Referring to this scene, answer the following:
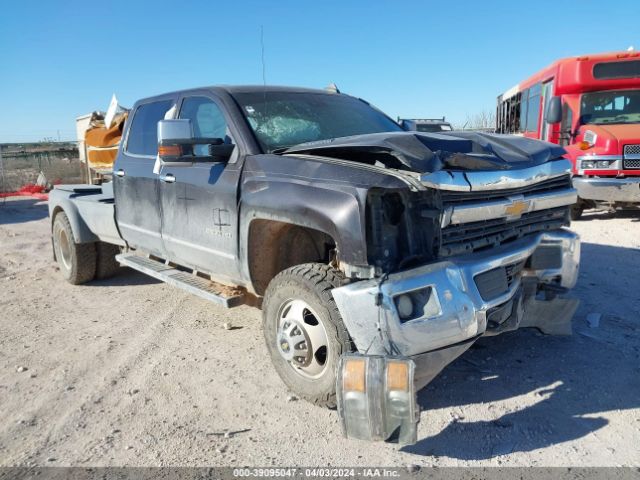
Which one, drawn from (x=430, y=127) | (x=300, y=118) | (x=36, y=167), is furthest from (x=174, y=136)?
(x=36, y=167)

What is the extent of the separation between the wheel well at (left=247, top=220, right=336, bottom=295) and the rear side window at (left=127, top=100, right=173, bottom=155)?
1.83 metres

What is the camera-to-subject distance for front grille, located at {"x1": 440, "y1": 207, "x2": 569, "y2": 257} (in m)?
3.01

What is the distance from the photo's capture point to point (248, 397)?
3443mm

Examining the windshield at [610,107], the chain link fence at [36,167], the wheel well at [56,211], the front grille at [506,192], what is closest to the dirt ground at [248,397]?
the front grille at [506,192]

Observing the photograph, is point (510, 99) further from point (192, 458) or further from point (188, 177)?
point (192, 458)

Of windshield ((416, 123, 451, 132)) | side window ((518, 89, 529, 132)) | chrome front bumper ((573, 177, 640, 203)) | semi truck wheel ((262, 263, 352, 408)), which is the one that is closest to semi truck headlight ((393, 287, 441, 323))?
semi truck wheel ((262, 263, 352, 408))

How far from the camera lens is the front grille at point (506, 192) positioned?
2.96 metres

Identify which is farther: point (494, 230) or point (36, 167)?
point (36, 167)

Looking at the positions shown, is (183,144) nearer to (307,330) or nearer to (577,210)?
(307,330)

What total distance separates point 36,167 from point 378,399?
23723 mm

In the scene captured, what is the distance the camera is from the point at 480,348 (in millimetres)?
4004

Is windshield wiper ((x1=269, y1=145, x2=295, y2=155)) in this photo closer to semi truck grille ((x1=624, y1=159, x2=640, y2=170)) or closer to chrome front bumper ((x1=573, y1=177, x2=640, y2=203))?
chrome front bumper ((x1=573, y1=177, x2=640, y2=203))

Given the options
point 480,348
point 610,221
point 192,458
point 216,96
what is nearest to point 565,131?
point 610,221

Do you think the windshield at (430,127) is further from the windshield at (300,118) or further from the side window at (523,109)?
the side window at (523,109)
